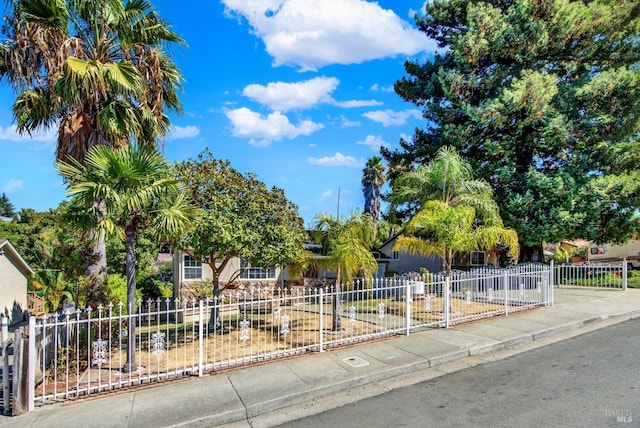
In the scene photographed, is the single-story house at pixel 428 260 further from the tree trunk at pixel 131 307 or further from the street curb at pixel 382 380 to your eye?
the tree trunk at pixel 131 307

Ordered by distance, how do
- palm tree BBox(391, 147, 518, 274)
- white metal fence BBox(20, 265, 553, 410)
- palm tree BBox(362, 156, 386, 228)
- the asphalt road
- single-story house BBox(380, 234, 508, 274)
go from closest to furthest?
the asphalt road
white metal fence BBox(20, 265, 553, 410)
palm tree BBox(391, 147, 518, 274)
single-story house BBox(380, 234, 508, 274)
palm tree BBox(362, 156, 386, 228)

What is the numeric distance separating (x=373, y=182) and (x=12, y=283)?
25860 mm

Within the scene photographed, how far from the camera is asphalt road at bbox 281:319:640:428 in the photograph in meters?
5.11

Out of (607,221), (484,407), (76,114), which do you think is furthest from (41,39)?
(607,221)

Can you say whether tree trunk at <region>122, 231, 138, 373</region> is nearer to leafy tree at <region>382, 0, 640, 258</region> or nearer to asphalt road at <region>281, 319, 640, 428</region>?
asphalt road at <region>281, 319, 640, 428</region>

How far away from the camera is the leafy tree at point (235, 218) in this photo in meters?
8.60

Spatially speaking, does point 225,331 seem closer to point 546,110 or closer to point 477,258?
Result: point 546,110

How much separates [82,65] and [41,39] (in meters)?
2.12

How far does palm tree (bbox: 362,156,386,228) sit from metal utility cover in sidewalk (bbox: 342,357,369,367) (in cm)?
2732

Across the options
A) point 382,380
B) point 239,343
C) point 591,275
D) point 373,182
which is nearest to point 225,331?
point 239,343

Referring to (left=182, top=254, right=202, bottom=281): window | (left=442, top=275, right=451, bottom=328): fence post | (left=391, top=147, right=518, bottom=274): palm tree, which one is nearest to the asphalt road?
(left=442, top=275, right=451, bottom=328): fence post

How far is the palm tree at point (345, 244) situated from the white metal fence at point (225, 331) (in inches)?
21.5

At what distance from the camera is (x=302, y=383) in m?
6.50

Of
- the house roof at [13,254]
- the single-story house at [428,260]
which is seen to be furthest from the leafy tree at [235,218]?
the single-story house at [428,260]
